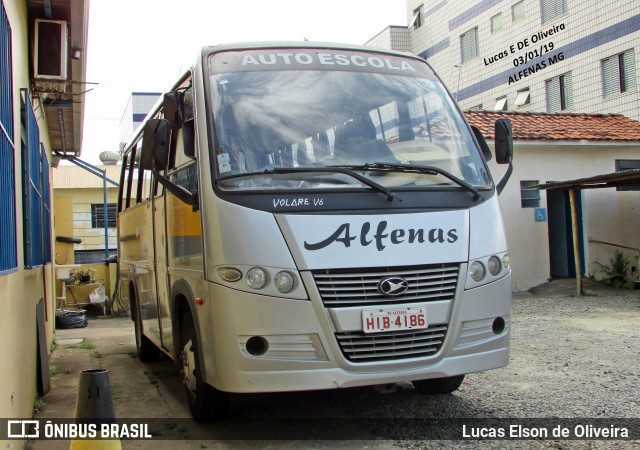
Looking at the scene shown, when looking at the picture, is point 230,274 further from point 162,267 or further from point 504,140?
point 504,140

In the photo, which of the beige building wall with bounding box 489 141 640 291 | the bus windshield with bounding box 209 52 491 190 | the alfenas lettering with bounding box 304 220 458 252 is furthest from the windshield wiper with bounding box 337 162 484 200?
the beige building wall with bounding box 489 141 640 291

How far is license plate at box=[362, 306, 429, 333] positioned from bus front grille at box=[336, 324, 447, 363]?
50mm

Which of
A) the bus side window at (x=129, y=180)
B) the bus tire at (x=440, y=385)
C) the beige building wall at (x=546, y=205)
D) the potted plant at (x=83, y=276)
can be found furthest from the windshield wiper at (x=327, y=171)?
the potted plant at (x=83, y=276)

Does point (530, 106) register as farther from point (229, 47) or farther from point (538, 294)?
point (229, 47)

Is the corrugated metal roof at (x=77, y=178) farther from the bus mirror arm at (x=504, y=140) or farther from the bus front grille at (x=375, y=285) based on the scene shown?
the bus front grille at (x=375, y=285)

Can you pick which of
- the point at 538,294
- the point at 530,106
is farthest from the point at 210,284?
the point at 530,106

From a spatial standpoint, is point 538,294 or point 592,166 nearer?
point 538,294

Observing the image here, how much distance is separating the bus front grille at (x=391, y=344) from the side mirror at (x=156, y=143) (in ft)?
5.95

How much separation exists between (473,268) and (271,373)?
5.23ft

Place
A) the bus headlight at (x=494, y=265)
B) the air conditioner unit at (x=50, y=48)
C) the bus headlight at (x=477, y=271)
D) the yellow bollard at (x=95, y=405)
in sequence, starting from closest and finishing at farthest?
the yellow bollard at (x=95, y=405) < the bus headlight at (x=477, y=271) < the bus headlight at (x=494, y=265) < the air conditioner unit at (x=50, y=48)

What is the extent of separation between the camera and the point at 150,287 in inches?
297

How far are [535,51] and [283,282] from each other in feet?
84.4

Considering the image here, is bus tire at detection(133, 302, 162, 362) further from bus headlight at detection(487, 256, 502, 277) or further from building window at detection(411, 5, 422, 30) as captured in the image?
building window at detection(411, 5, 422, 30)

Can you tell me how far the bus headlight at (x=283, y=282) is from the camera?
461 centimetres
